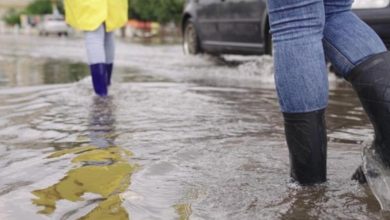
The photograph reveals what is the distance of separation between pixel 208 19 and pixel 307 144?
6.28m

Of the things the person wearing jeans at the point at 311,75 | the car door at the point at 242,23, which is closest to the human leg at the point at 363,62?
the person wearing jeans at the point at 311,75

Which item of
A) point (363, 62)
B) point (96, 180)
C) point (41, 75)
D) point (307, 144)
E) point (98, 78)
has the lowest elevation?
point (41, 75)

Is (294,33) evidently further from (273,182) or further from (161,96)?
(161,96)

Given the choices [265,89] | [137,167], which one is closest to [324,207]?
[137,167]

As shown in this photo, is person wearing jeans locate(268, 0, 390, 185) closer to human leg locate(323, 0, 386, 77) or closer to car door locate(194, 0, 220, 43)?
human leg locate(323, 0, 386, 77)

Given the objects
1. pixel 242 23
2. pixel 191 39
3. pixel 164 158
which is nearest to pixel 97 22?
pixel 164 158

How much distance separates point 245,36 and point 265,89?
2007 millimetres

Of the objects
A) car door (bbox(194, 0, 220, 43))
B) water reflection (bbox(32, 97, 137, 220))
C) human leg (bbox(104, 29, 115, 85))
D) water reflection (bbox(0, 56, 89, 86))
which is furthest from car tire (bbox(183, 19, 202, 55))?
water reflection (bbox(32, 97, 137, 220))

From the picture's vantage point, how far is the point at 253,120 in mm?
3287

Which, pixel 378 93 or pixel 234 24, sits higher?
pixel 378 93

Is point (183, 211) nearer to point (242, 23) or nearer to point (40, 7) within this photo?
point (242, 23)

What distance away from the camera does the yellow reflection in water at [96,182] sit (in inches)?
66.3

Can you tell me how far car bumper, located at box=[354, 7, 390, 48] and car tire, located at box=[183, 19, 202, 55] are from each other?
13.2 ft

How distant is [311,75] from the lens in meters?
1.80
